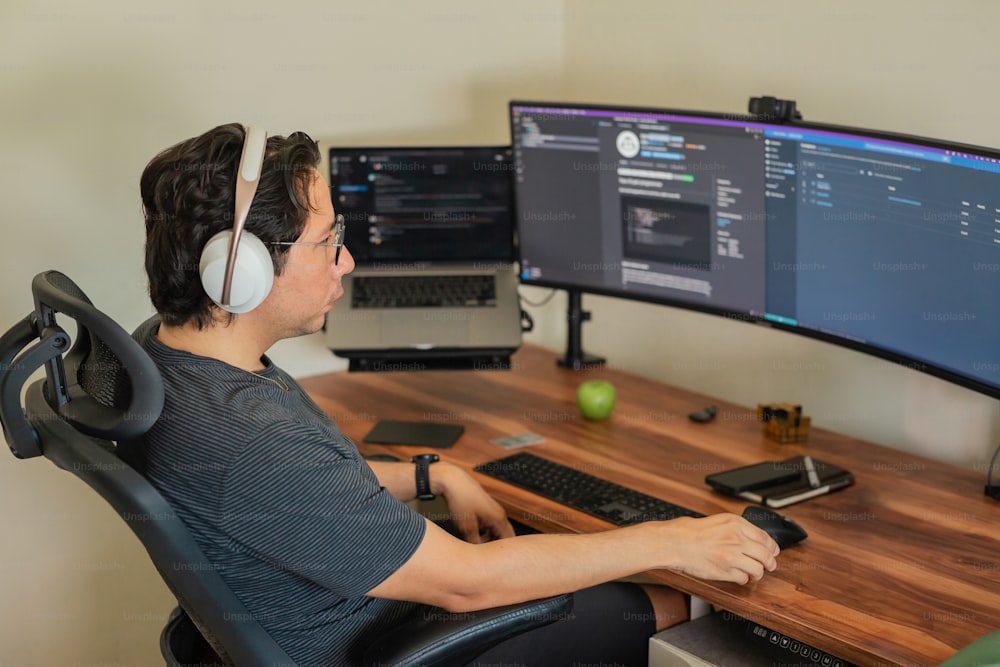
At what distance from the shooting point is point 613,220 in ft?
7.17

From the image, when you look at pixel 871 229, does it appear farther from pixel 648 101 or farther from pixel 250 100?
pixel 250 100

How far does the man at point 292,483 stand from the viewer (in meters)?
1.29

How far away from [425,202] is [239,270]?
100 cm

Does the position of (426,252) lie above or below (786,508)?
above

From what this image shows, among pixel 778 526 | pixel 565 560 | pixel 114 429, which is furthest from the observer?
pixel 778 526

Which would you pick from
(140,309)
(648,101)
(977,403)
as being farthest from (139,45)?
(977,403)

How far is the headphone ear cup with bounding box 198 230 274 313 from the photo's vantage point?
4.36ft

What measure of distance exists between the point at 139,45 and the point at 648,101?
1.06 m

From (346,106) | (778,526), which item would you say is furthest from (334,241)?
(346,106)

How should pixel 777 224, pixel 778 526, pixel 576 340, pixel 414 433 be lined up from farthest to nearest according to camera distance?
pixel 576 340, pixel 414 433, pixel 777 224, pixel 778 526

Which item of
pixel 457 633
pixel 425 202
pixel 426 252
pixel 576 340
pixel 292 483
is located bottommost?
pixel 457 633

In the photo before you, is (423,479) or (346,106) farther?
(346,106)

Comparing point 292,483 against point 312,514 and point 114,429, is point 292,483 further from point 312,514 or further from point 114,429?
point 114,429

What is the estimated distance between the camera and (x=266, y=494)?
4.20ft
